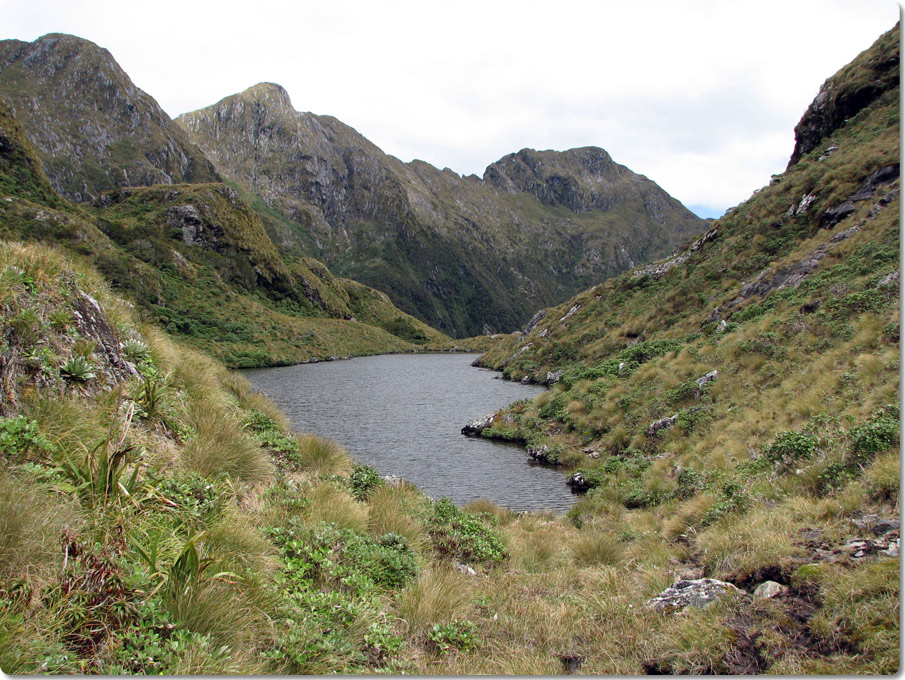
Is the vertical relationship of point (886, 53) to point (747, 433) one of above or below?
above

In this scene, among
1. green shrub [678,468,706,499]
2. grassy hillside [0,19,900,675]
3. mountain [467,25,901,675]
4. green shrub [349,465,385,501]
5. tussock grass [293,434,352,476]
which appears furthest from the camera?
green shrub [678,468,706,499]

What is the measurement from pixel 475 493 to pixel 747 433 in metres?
10.0

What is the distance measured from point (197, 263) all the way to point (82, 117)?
13078cm

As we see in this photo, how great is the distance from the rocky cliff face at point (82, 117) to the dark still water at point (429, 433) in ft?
539

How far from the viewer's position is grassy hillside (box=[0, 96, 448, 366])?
7550cm

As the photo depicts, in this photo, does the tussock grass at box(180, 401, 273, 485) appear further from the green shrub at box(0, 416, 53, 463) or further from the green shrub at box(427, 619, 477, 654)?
the green shrub at box(427, 619, 477, 654)

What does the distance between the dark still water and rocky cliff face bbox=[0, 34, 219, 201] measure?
164266 millimetres

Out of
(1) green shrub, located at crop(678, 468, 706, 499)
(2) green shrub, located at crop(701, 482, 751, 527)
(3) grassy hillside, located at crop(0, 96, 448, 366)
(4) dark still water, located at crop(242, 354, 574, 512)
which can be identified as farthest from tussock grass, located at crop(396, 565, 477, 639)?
(3) grassy hillside, located at crop(0, 96, 448, 366)

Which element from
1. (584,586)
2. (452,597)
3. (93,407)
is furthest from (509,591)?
(93,407)

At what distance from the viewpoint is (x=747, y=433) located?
1438cm

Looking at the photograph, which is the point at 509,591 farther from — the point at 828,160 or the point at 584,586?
the point at 828,160

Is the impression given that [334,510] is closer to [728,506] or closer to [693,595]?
[693,595]

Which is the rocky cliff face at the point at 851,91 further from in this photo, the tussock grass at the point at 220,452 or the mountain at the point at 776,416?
the tussock grass at the point at 220,452

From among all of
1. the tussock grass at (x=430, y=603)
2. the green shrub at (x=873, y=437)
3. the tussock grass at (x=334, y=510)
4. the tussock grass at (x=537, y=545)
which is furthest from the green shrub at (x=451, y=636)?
the green shrub at (x=873, y=437)
